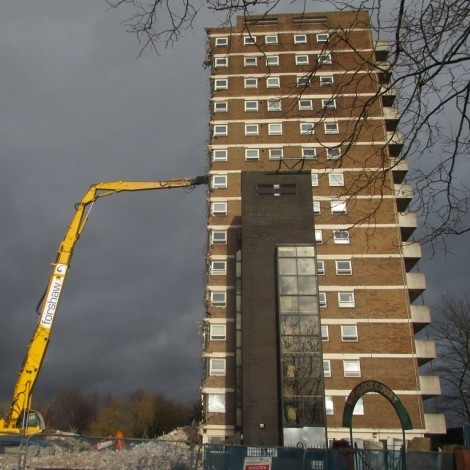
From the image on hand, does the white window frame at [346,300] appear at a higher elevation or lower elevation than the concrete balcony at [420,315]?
higher

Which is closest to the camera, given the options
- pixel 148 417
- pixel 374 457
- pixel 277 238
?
pixel 374 457

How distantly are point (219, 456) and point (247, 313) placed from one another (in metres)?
21.0

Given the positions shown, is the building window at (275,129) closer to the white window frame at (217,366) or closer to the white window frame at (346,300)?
the white window frame at (346,300)

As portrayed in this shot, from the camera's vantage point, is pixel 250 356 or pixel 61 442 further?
pixel 250 356

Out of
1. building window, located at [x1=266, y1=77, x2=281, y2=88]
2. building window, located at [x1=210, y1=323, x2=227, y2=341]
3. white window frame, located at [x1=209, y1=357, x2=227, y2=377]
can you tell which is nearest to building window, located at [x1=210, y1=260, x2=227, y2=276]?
building window, located at [x1=210, y1=323, x2=227, y2=341]

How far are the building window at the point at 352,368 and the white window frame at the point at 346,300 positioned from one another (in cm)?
409

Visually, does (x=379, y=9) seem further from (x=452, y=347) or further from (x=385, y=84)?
(x=452, y=347)

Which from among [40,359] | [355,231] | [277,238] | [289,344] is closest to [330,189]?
[355,231]

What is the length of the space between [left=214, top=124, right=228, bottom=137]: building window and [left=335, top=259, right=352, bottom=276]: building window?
51.9 ft

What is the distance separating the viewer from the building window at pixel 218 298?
4184 cm

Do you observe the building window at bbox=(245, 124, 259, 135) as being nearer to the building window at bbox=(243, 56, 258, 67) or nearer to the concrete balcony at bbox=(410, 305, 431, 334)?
the building window at bbox=(243, 56, 258, 67)

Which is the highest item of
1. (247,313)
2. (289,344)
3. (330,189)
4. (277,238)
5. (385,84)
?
(330,189)

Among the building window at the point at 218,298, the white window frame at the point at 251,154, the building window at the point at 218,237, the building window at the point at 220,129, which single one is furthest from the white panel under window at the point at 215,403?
the building window at the point at 220,129

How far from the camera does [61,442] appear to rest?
13867 mm
